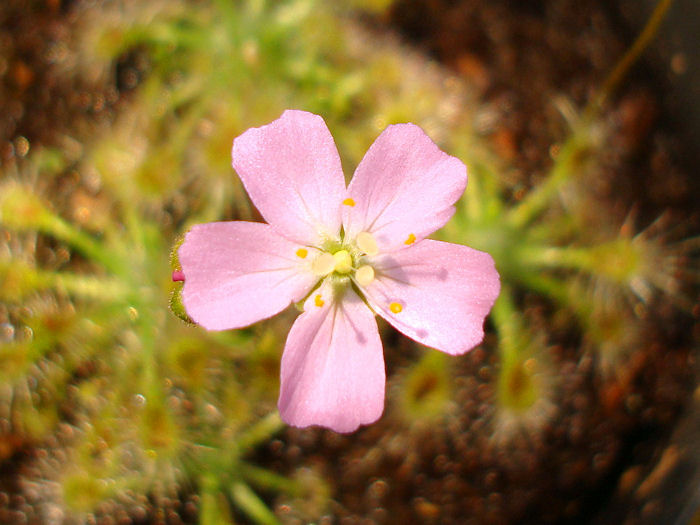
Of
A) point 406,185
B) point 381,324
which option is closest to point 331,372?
point 406,185

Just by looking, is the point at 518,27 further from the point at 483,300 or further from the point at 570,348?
the point at 483,300

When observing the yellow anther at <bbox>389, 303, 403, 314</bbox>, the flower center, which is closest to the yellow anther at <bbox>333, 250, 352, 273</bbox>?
the flower center

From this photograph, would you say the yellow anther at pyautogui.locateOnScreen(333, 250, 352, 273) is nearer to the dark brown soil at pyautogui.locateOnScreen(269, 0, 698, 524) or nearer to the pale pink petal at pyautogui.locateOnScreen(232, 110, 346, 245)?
the pale pink petal at pyautogui.locateOnScreen(232, 110, 346, 245)

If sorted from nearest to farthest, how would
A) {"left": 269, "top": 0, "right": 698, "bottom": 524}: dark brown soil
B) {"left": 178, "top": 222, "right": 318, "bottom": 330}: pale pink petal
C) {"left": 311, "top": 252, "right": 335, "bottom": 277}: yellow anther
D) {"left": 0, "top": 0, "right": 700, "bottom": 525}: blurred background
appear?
1. {"left": 178, "top": 222, "right": 318, "bottom": 330}: pale pink petal
2. {"left": 311, "top": 252, "right": 335, "bottom": 277}: yellow anther
3. {"left": 0, "top": 0, "right": 700, "bottom": 525}: blurred background
4. {"left": 269, "top": 0, "right": 698, "bottom": 524}: dark brown soil

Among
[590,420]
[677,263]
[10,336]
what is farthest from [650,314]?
[10,336]

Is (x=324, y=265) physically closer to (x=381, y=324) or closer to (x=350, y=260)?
(x=350, y=260)

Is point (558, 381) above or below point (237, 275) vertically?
below

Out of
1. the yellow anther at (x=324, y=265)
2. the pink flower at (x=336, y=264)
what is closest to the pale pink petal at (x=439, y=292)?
the pink flower at (x=336, y=264)
